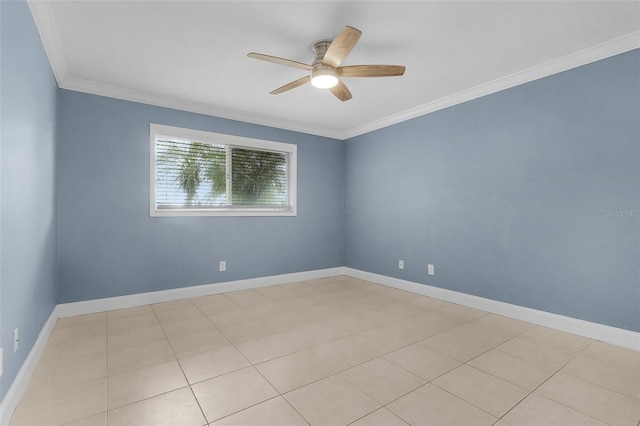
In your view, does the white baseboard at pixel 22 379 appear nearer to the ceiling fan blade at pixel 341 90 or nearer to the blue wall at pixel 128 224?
the blue wall at pixel 128 224

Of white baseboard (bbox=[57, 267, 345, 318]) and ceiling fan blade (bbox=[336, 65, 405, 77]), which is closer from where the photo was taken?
ceiling fan blade (bbox=[336, 65, 405, 77])

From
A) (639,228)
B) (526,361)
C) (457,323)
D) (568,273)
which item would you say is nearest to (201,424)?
(526,361)

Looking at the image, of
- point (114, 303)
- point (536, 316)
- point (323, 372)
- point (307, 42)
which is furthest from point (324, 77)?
point (114, 303)

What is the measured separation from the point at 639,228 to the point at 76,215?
501cm

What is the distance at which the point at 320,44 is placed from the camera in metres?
2.37

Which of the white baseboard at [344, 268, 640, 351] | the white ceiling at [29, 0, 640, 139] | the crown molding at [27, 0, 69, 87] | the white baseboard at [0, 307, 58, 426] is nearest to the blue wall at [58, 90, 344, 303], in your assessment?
the white ceiling at [29, 0, 640, 139]

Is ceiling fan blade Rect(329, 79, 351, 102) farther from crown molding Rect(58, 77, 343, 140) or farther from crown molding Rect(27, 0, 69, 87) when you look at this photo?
crown molding Rect(27, 0, 69, 87)

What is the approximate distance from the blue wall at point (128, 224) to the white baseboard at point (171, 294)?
0.07m

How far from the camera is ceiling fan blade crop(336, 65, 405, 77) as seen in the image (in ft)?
7.62

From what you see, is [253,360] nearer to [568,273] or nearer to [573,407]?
[573,407]

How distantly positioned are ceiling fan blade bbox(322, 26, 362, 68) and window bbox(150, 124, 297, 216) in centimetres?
219

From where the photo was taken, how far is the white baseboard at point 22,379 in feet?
4.76

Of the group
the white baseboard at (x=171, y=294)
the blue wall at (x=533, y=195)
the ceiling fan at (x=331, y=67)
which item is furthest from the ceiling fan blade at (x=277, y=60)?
the white baseboard at (x=171, y=294)

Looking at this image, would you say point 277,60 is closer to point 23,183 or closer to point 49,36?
point 49,36
